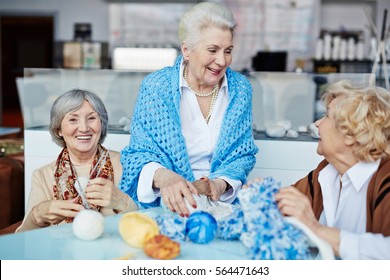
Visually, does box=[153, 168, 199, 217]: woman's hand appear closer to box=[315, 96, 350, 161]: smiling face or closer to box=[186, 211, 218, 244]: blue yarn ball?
box=[186, 211, 218, 244]: blue yarn ball

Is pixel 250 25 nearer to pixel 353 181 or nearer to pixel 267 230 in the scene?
pixel 353 181

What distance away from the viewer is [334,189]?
1.61 m

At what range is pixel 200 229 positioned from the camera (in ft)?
4.72

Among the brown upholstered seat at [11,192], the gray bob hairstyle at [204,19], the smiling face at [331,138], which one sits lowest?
the brown upholstered seat at [11,192]

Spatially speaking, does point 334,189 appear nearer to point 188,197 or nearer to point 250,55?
point 188,197

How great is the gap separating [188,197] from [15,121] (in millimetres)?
10019

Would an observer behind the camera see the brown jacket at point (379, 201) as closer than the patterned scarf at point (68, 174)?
Yes

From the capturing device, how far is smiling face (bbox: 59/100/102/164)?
7.00ft

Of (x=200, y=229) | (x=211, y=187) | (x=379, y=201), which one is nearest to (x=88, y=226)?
(x=200, y=229)

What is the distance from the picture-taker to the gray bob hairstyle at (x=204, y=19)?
6.49 ft

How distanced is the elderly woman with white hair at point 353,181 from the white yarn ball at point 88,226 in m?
0.45

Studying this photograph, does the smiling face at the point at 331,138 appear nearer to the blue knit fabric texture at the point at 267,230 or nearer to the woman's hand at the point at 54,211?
the blue knit fabric texture at the point at 267,230

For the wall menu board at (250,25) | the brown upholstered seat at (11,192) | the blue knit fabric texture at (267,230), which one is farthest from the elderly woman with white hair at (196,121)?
the wall menu board at (250,25)

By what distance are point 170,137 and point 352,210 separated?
29.0 inches
